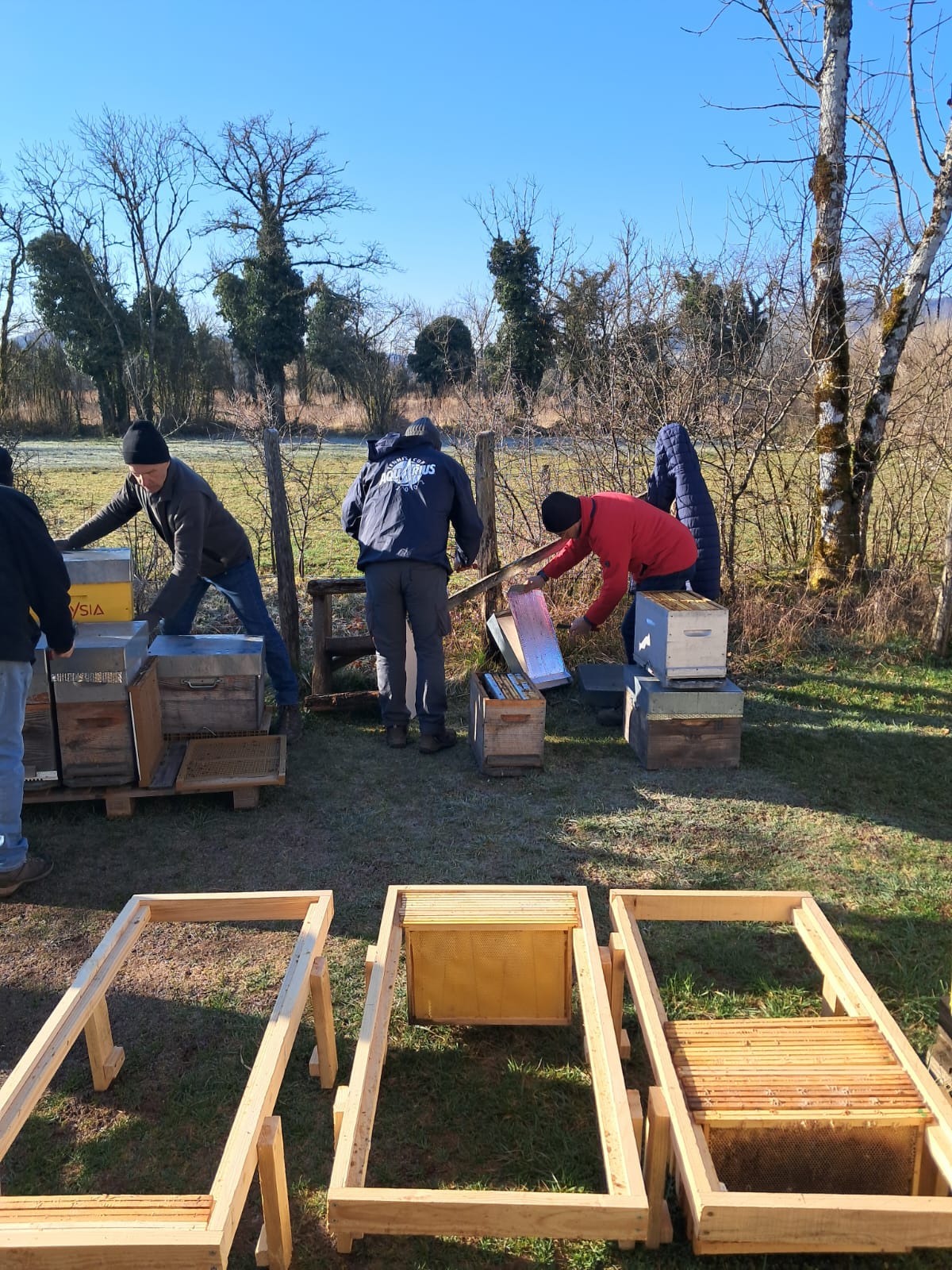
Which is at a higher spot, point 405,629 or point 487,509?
point 487,509

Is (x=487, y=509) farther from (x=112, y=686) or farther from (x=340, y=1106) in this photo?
(x=340, y=1106)

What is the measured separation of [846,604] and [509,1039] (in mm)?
6328

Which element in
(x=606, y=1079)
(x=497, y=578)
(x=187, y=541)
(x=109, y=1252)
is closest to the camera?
(x=109, y=1252)

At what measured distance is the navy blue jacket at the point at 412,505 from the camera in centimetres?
557

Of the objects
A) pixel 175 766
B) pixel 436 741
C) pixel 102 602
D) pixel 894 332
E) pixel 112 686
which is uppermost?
pixel 894 332

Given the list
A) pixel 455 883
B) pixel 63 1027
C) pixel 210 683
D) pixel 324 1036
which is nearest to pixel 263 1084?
pixel 63 1027

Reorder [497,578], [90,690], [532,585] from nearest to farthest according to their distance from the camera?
[90,690]
[532,585]
[497,578]

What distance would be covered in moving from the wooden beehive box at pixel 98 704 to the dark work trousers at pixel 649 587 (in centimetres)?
326

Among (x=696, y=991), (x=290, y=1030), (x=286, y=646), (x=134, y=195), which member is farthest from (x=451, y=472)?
(x=134, y=195)

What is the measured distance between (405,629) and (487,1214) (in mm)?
4156

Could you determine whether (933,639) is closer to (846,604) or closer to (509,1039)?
(846,604)

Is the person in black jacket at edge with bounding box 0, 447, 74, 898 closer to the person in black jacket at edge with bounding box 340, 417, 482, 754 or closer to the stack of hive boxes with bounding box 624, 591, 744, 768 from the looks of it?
the person in black jacket at edge with bounding box 340, 417, 482, 754

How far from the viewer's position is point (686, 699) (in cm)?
557

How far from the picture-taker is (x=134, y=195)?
25188mm
